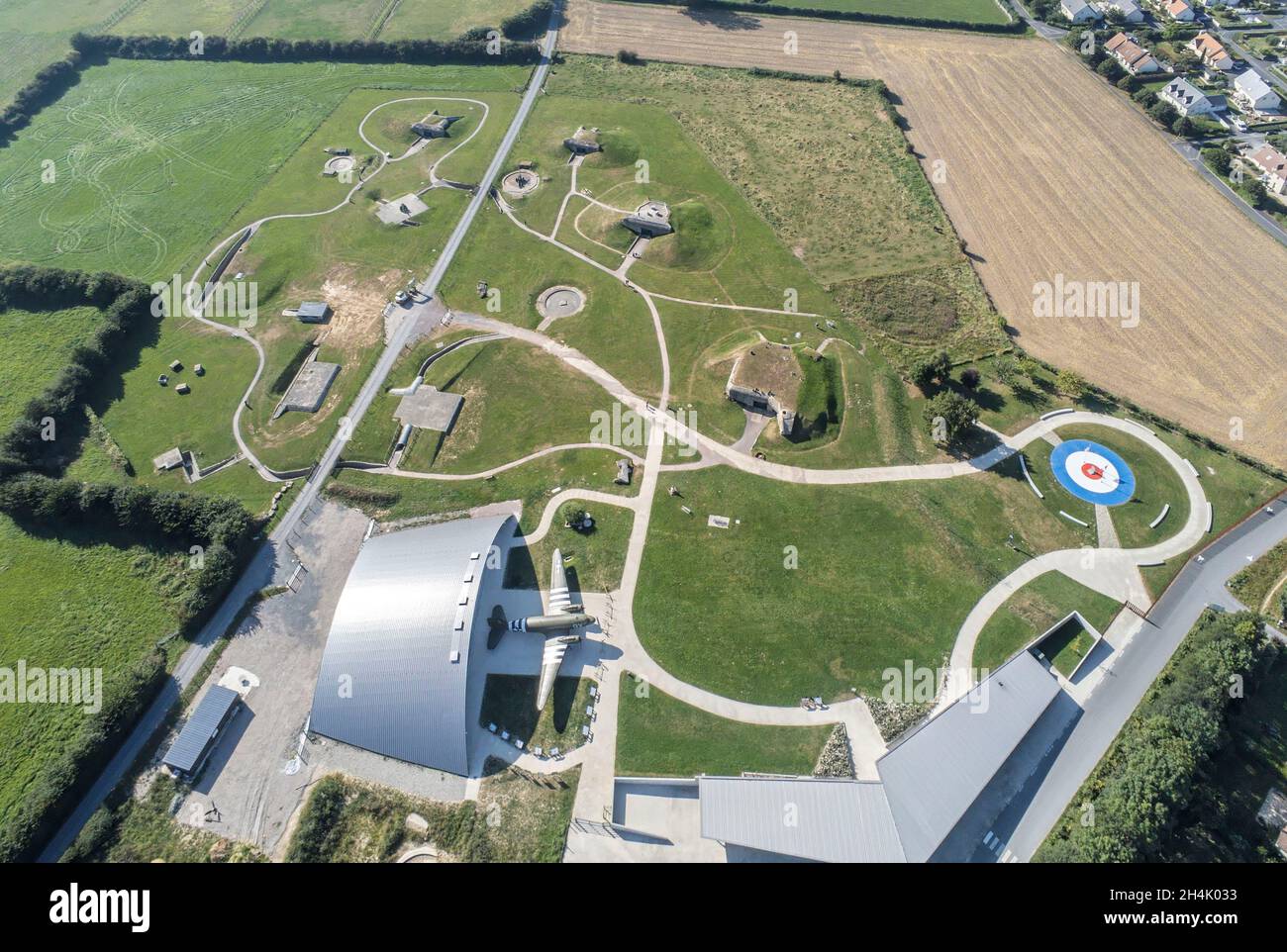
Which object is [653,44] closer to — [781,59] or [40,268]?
[781,59]

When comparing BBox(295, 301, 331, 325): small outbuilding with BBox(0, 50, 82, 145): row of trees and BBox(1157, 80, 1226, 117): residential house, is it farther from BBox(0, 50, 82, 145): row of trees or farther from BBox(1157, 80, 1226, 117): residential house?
BBox(1157, 80, 1226, 117): residential house

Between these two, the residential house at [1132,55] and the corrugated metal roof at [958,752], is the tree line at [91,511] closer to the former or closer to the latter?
the corrugated metal roof at [958,752]

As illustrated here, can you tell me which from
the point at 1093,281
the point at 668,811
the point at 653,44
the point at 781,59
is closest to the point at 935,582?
the point at 668,811

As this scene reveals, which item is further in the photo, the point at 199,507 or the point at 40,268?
the point at 40,268

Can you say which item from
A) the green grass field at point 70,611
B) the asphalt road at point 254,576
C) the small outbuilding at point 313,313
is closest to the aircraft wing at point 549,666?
the asphalt road at point 254,576

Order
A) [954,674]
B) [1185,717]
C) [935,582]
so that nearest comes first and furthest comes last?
1. [1185,717]
2. [954,674]
3. [935,582]

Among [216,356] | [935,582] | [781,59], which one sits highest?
[781,59]
